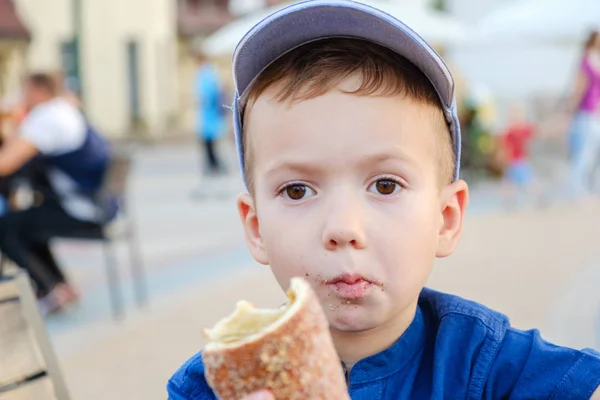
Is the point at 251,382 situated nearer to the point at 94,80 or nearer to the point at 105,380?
the point at 105,380

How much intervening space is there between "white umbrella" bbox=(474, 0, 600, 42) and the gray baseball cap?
39.1 feet

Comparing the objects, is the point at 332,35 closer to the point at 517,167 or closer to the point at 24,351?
the point at 24,351

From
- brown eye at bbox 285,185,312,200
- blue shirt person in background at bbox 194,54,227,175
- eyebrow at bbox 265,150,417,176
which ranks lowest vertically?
blue shirt person in background at bbox 194,54,227,175

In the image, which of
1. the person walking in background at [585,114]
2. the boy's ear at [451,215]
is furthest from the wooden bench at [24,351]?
the person walking in background at [585,114]

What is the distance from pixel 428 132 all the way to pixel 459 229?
8.4 inches

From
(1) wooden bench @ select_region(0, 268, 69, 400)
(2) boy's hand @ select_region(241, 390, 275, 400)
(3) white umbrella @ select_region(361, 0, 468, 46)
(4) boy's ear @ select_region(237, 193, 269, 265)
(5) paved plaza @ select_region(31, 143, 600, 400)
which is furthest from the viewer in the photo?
(3) white umbrella @ select_region(361, 0, 468, 46)

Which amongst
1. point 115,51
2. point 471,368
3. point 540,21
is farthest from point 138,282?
point 115,51

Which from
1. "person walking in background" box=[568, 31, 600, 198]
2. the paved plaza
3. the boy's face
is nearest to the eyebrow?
the boy's face

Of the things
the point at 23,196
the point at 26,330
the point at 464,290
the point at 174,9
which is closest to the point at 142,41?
the point at 174,9

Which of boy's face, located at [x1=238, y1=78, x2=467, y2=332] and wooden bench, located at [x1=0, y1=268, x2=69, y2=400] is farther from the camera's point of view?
wooden bench, located at [x1=0, y1=268, x2=69, y2=400]

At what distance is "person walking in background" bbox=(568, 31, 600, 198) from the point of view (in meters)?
10.2

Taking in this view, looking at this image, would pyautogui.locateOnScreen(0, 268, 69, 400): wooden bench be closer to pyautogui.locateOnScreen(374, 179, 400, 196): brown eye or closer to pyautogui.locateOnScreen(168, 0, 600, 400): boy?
pyautogui.locateOnScreen(168, 0, 600, 400): boy

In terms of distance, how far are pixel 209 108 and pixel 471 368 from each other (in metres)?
11.6

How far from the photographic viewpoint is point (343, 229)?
51.9 inches
